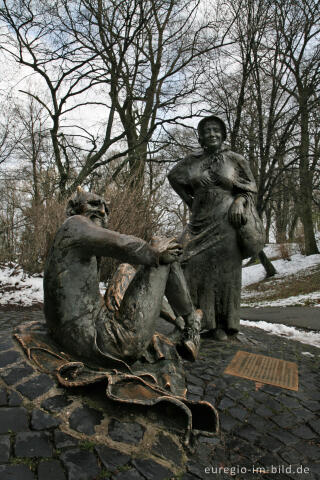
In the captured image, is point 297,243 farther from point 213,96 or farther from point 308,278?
point 213,96

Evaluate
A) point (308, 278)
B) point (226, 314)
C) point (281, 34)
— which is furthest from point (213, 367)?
point (281, 34)

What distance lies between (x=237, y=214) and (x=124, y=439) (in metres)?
3.14

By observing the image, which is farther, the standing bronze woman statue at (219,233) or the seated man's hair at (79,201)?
the standing bronze woman statue at (219,233)

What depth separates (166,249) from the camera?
2.41m

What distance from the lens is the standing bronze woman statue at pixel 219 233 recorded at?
4.51 m

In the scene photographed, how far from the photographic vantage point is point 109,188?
9.88 metres

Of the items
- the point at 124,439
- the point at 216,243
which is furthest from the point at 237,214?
the point at 124,439

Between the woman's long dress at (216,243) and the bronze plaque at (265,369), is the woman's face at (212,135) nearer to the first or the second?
the woman's long dress at (216,243)

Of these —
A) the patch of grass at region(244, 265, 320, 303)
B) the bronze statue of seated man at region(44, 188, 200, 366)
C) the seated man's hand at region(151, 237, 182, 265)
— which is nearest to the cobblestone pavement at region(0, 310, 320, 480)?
the bronze statue of seated man at region(44, 188, 200, 366)

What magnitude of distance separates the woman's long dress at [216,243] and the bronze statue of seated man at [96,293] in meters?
2.13

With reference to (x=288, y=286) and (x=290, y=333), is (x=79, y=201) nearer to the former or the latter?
(x=290, y=333)

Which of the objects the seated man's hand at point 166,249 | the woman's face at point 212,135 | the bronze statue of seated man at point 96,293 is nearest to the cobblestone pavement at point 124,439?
the bronze statue of seated man at point 96,293

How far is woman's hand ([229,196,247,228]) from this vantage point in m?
4.42

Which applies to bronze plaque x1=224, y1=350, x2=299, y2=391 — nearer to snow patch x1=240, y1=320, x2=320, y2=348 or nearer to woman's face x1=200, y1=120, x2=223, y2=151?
snow patch x1=240, y1=320, x2=320, y2=348
